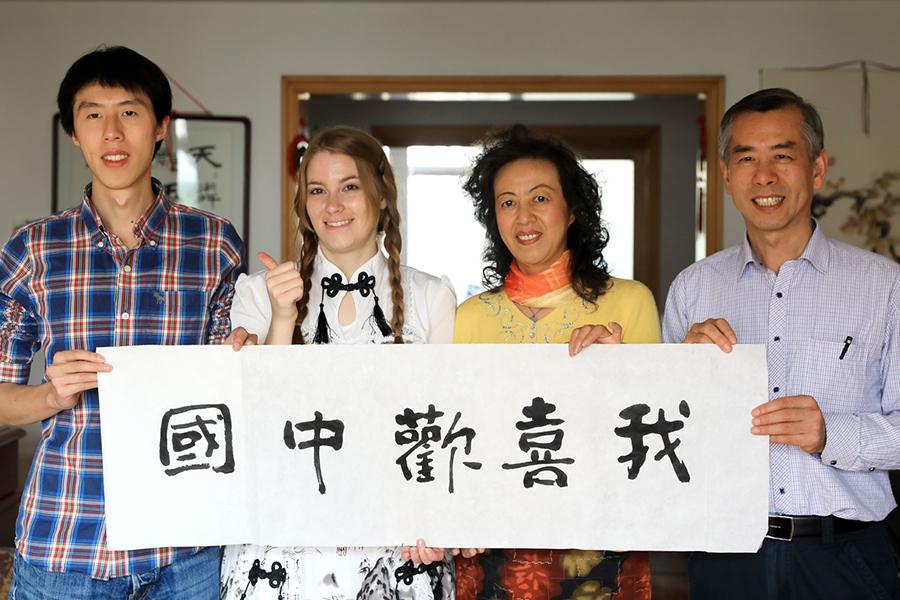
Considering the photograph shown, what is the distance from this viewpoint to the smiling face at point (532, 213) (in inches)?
66.3

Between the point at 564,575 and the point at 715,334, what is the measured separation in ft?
1.72

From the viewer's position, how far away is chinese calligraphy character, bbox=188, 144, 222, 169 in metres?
3.52

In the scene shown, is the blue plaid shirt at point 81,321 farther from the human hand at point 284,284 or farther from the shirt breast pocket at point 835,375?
the shirt breast pocket at point 835,375

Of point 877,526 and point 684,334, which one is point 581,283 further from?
point 877,526

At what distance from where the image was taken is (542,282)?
5.58 ft

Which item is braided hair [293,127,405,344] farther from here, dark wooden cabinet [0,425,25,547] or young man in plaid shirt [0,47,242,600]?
dark wooden cabinet [0,425,25,547]

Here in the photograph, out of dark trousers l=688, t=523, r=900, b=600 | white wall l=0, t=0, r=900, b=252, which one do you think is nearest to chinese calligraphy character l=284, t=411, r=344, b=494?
dark trousers l=688, t=523, r=900, b=600

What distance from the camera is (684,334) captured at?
1.70 metres

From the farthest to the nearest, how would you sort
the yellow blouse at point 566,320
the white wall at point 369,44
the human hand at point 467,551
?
1. the white wall at point 369,44
2. the yellow blouse at point 566,320
3. the human hand at point 467,551

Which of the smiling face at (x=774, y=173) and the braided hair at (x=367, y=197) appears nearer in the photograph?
the smiling face at (x=774, y=173)

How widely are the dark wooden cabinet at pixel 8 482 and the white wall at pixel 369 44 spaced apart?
1162 millimetres

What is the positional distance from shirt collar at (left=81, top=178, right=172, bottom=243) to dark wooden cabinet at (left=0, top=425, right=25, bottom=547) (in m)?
1.48

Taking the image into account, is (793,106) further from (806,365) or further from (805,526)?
(805,526)

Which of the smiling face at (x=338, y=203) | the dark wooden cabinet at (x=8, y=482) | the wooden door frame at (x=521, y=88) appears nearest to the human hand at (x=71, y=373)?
the smiling face at (x=338, y=203)
